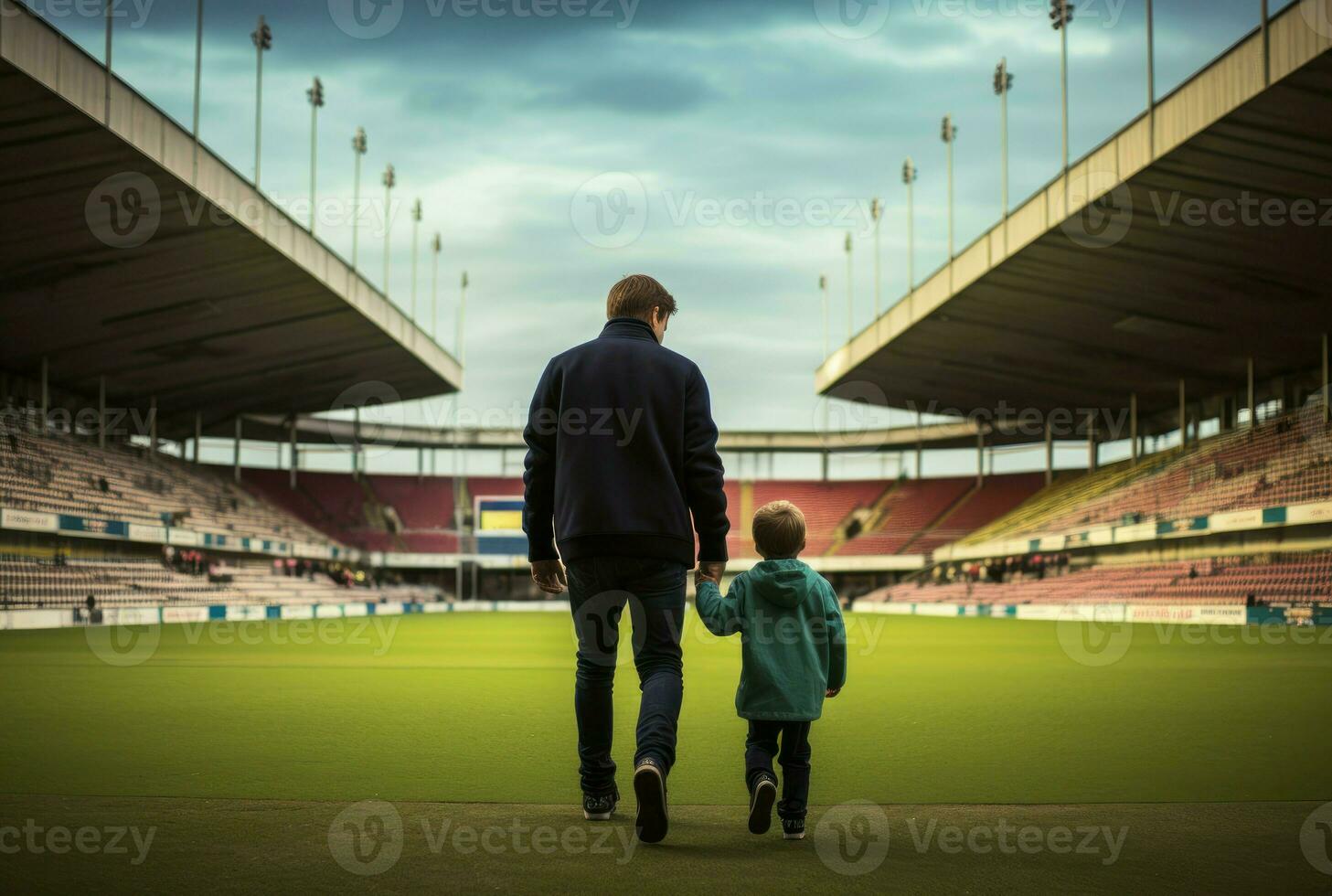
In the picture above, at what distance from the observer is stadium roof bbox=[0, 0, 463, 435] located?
20234mm

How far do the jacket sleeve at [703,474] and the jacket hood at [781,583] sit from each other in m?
0.17

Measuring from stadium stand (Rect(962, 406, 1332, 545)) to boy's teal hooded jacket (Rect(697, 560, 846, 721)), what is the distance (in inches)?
1018

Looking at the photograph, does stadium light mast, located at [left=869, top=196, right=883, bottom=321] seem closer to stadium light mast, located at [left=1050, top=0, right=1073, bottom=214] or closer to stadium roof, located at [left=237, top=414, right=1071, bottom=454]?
stadium light mast, located at [left=1050, top=0, right=1073, bottom=214]

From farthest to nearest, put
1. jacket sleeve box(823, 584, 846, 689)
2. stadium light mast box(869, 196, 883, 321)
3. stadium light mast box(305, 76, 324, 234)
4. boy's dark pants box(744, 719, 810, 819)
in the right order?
stadium light mast box(869, 196, 883, 321)
stadium light mast box(305, 76, 324, 234)
jacket sleeve box(823, 584, 846, 689)
boy's dark pants box(744, 719, 810, 819)

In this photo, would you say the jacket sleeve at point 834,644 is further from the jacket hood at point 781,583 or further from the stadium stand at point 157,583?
the stadium stand at point 157,583

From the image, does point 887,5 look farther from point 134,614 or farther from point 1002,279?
point 134,614

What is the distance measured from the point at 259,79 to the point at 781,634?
30.5 metres

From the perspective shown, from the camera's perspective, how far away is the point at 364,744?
6.68 m

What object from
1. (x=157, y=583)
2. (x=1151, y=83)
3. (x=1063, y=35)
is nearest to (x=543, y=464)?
(x=1151, y=83)

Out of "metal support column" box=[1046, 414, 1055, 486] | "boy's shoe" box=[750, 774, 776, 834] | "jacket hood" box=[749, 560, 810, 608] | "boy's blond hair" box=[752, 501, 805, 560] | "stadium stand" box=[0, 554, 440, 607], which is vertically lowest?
"stadium stand" box=[0, 554, 440, 607]

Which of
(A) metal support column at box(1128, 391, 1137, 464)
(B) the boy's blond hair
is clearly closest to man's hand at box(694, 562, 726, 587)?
(B) the boy's blond hair

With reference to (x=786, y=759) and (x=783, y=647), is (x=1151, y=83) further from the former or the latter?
(x=786, y=759)

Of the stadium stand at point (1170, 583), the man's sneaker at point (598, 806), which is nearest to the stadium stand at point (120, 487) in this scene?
the stadium stand at point (1170, 583)

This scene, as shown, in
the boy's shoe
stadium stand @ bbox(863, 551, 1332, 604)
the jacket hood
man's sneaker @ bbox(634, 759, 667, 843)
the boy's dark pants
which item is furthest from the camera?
stadium stand @ bbox(863, 551, 1332, 604)
